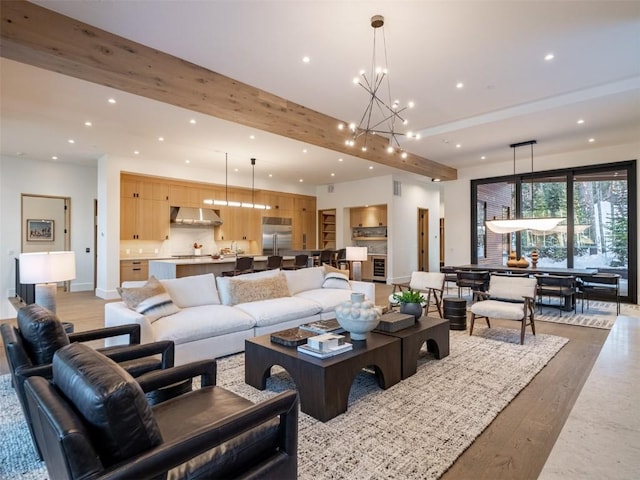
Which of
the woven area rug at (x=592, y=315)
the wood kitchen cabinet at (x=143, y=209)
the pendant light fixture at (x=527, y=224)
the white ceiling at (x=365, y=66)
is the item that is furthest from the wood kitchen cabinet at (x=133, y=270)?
the woven area rug at (x=592, y=315)

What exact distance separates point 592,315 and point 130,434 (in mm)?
6839

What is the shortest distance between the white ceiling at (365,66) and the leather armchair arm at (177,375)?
279 cm

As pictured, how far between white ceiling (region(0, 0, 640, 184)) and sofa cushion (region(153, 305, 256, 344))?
8.83 ft

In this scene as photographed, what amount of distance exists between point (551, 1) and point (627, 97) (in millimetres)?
2697

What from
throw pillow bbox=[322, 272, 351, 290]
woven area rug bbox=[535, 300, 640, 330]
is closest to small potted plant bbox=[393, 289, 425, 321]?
throw pillow bbox=[322, 272, 351, 290]

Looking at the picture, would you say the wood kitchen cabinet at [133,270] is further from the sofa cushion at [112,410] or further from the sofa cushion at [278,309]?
the sofa cushion at [112,410]

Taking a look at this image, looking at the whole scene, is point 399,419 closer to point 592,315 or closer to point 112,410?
point 112,410

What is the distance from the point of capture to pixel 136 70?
3.35 meters

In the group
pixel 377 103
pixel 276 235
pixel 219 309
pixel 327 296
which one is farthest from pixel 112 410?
pixel 276 235

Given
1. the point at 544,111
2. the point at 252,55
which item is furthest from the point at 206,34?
the point at 544,111

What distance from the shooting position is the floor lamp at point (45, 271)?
3129mm

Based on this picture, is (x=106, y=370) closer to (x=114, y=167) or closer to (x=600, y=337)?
(x=600, y=337)

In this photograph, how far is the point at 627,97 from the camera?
4559mm

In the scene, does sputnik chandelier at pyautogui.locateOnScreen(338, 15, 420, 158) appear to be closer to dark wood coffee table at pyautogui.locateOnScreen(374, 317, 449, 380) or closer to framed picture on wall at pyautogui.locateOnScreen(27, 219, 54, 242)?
dark wood coffee table at pyautogui.locateOnScreen(374, 317, 449, 380)
